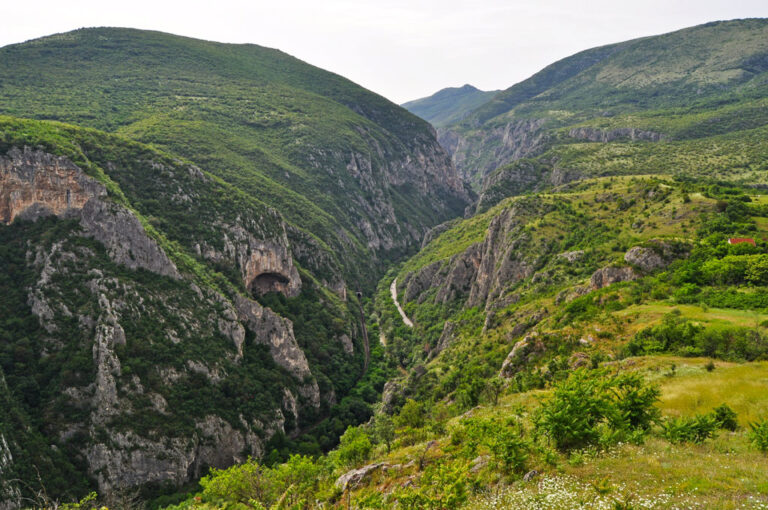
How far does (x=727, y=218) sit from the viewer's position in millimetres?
68375

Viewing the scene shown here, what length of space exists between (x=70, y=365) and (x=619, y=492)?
93.1 metres

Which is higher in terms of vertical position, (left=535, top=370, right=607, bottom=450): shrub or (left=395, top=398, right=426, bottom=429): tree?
(left=535, top=370, right=607, bottom=450): shrub

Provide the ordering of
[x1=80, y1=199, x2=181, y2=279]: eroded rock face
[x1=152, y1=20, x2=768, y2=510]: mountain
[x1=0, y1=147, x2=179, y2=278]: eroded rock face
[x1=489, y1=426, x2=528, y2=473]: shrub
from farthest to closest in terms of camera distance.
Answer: [x1=80, y1=199, x2=181, y2=279]: eroded rock face < [x1=0, y1=147, x2=179, y2=278]: eroded rock face < [x1=489, y1=426, x2=528, y2=473]: shrub < [x1=152, y1=20, x2=768, y2=510]: mountain

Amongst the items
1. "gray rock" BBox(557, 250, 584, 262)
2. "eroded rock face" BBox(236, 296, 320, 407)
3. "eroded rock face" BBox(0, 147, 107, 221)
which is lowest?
"eroded rock face" BBox(236, 296, 320, 407)

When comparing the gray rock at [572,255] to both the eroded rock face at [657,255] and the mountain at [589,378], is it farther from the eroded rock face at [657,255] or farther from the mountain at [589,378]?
the eroded rock face at [657,255]

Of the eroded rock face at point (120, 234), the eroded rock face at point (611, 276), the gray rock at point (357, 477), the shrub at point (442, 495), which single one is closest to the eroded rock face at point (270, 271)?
the eroded rock face at point (120, 234)

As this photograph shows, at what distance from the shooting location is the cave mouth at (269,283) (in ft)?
431

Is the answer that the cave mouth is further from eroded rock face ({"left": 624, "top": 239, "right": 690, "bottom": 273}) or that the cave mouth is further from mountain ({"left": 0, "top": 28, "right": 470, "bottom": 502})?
eroded rock face ({"left": 624, "top": 239, "right": 690, "bottom": 273})

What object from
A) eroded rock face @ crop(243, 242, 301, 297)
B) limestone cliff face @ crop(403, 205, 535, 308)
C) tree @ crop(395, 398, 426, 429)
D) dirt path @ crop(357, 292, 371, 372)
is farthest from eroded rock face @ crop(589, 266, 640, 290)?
eroded rock face @ crop(243, 242, 301, 297)

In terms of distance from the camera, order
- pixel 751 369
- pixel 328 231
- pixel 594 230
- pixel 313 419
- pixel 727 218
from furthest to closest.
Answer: pixel 328 231 < pixel 313 419 < pixel 594 230 < pixel 727 218 < pixel 751 369

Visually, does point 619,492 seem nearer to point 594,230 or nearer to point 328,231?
point 594,230

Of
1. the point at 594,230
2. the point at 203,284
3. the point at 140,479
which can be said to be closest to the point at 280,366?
the point at 203,284

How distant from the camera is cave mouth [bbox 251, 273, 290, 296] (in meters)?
131

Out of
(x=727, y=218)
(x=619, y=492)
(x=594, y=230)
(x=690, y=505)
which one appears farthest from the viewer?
(x=594, y=230)
